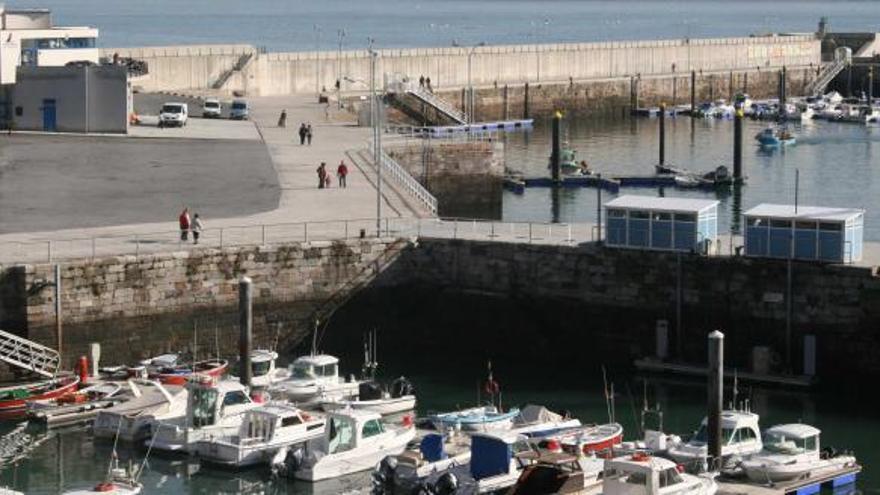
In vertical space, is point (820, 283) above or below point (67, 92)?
below

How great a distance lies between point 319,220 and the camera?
204 ft

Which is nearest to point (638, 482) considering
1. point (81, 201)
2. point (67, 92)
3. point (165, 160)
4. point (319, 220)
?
point (319, 220)

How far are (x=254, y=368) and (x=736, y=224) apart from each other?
115 feet

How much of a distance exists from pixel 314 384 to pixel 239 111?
4548 cm

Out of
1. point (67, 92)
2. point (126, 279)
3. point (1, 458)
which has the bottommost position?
point (1, 458)

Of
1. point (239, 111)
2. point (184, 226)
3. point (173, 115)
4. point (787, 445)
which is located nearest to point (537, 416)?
point (787, 445)

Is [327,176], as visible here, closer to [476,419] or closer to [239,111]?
[239,111]

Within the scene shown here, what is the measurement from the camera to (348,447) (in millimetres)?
45062

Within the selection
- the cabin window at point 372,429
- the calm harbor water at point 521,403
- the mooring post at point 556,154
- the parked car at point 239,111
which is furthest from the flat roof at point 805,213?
the parked car at point 239,111

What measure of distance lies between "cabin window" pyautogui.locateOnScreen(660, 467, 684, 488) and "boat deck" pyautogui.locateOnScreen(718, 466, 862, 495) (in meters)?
1.38

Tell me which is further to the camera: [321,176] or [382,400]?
[321,176]

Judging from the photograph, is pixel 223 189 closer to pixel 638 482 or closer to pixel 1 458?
pixel 1 458

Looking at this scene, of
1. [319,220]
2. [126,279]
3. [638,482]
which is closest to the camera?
[638,482]

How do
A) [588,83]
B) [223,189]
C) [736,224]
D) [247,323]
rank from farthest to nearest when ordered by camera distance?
[588,83] < [736,224] < [223,189] < [247,323]
